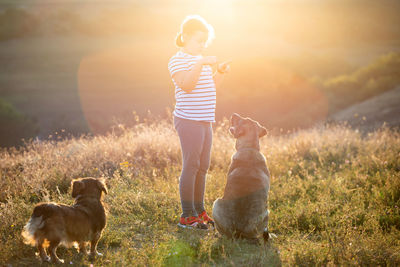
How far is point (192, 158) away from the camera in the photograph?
12.6 feet

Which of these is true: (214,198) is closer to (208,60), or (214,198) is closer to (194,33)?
(208,60)

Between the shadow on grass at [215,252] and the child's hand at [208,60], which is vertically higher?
the child's hand at [208,60]

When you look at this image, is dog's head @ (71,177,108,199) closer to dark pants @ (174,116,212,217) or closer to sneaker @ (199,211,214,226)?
dark pants @ (174,116,212,217)

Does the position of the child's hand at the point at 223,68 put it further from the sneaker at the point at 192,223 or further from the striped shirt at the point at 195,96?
the sneaker at the point at 192,223

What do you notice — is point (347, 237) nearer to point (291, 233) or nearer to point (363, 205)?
point (291, 233)

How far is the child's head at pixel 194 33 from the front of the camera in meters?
3.68

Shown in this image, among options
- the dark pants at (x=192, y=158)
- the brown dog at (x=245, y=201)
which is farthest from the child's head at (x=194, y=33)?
the brown dog at (x=245, y=201)

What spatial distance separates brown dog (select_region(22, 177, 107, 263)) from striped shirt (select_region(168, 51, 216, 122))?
129 centimetres

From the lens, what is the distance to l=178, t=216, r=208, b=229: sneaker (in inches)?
157

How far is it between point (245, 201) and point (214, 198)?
1.77 m

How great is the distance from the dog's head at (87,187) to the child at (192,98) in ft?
3.30

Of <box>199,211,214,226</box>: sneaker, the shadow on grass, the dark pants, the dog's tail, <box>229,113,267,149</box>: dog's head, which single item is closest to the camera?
the dog's tail

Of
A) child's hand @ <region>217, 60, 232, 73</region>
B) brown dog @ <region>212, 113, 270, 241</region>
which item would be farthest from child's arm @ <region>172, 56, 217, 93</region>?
brown dog @ <region>212, 113, 270, 241</region>

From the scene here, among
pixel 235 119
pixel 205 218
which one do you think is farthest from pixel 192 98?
pixel 205 218
